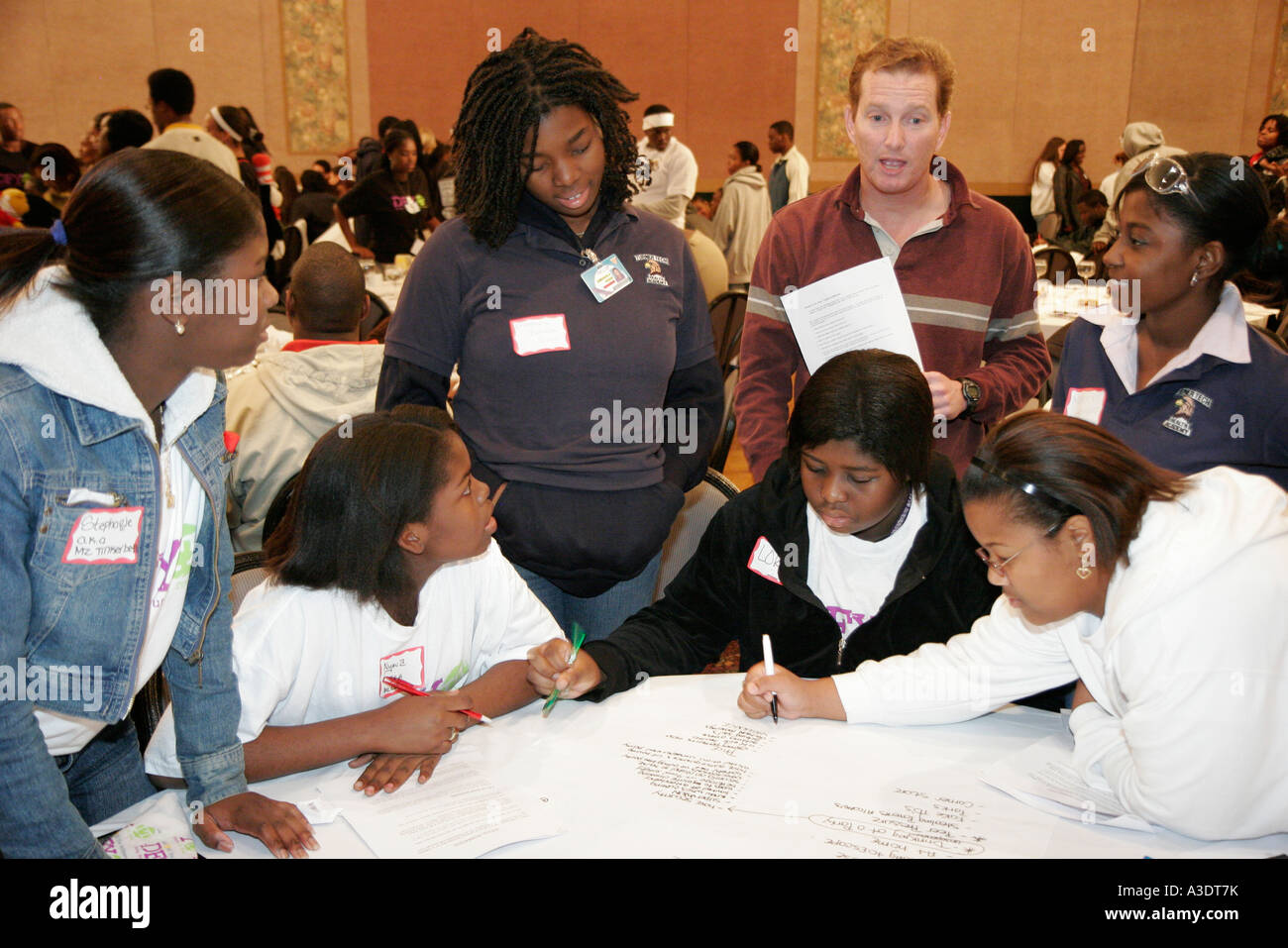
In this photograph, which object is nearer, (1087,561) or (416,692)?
(1087,561)

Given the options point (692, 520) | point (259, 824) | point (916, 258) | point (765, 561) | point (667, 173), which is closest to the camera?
point (259, 824)

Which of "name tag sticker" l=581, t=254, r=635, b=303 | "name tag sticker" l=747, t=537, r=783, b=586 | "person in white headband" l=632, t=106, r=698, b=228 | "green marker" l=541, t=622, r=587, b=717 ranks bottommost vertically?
"green marker" l=541, t=622, r=587, b=717

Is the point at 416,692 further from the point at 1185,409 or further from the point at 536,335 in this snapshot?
the point at 1185,409

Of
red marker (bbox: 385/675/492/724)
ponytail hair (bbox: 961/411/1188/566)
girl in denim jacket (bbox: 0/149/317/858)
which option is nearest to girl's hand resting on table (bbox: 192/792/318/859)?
girl in denim jacket (bbox: 0/149/317/858)

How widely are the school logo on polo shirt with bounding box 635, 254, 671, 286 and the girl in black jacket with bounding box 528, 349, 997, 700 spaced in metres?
0.48

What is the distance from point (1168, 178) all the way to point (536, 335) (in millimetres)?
1383

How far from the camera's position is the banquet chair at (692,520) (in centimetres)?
260

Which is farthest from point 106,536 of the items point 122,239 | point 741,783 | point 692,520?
point 692,520

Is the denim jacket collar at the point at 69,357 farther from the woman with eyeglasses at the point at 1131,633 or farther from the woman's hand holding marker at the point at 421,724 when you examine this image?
the woman with eyeglasses at the point at 1131,633

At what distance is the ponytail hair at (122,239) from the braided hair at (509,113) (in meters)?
0.89

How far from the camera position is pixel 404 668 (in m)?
1.83

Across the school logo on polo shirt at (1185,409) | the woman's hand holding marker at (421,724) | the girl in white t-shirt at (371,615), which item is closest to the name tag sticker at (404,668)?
the girl in white t-shirt at (371,615)

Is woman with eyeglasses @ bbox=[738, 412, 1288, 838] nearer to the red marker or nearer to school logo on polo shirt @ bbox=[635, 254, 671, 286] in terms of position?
the red marker

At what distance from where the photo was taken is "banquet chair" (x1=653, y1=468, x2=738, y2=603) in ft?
8.52
